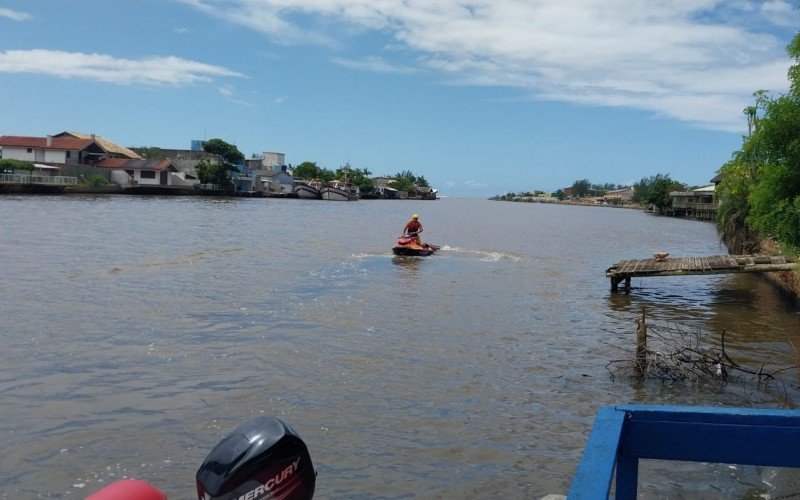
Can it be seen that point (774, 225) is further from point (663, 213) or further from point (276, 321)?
point (663, 213)

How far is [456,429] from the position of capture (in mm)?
8766

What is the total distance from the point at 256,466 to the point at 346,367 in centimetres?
787

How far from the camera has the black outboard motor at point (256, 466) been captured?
11.5 feet

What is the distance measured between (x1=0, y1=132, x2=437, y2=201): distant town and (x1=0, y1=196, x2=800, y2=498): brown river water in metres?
51.0

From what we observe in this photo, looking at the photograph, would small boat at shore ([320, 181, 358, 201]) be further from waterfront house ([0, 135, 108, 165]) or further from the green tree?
waterfront house ([0, 135, 108, 165])

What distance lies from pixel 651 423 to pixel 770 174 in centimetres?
1194

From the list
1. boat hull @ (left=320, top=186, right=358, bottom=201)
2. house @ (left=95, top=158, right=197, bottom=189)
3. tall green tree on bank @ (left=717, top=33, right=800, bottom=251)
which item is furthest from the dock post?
boat hull @ (left=320, top=186, right=358, bottom=201)

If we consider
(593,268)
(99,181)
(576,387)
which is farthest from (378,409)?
(99,181)

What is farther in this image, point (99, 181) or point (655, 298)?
point (99, 181)

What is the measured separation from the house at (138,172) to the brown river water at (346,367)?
59.0m

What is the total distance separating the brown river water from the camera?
741 centimetres

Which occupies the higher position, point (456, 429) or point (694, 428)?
point (694, 428)

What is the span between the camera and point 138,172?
81.8 meters

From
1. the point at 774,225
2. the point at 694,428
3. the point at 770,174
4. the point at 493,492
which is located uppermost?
the point at 770,174
